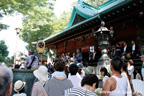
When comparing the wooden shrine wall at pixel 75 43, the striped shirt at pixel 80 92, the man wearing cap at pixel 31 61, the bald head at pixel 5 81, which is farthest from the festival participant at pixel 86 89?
the wooden shrine wall at pixel 75 43

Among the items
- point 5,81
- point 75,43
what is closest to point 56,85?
point 5,81

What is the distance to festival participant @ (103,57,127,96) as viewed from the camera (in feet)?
7.93

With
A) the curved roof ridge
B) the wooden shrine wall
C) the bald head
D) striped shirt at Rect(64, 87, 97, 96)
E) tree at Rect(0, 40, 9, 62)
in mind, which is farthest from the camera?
tree at Rect(0, 40, 9, 62)

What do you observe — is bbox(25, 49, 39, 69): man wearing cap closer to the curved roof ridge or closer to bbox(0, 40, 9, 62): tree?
the curved roof ridge

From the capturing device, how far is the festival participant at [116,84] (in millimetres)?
2416

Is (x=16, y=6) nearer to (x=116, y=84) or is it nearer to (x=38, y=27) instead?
(x=38, y=27)

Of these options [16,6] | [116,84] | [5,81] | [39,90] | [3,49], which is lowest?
[39,90]

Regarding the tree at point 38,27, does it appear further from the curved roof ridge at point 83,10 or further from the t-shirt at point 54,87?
the t-shirt at point 54,87

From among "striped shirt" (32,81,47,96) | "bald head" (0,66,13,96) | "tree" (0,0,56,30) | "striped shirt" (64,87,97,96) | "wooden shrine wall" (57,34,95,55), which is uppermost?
Answer: "tree" (0,0,56,30)

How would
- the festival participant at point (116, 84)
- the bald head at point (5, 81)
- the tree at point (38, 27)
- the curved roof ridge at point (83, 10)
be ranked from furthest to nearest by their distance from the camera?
the tree at point (38, 27), the curved roof ridge at point (83, 10), the festival participant at point (116, 84), the bald head at point (5, 81)

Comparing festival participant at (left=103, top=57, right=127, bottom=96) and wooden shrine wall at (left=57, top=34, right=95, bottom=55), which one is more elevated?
wooden shrine wall at (left=57, top=34, right=95, bottom=55)

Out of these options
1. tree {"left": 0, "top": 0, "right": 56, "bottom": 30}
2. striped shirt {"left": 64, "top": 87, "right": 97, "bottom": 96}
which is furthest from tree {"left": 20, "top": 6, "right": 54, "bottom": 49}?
striped shirt {"left": 64, "top": 87, "right": 97, "bottom": 96}

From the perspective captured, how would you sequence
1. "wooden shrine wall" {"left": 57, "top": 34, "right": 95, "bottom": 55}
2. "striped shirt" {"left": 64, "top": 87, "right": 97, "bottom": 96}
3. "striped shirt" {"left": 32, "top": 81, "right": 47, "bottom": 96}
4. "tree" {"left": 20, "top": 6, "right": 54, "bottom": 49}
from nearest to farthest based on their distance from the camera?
"striped shirt" {"left": 64, "top": 87, "right": 97, "bottom": 96}
"striped shirt" {"left": 32, "top": 81, "right": 47, "bottom": 96}
"wooden shrine wall" {"left": 57, "top": 34, "right": 95, "bottom": 55}
"tree" {"left": 20, "top": 6, "right": 54, "bottom": 49}

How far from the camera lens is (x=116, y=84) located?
8.06ft
